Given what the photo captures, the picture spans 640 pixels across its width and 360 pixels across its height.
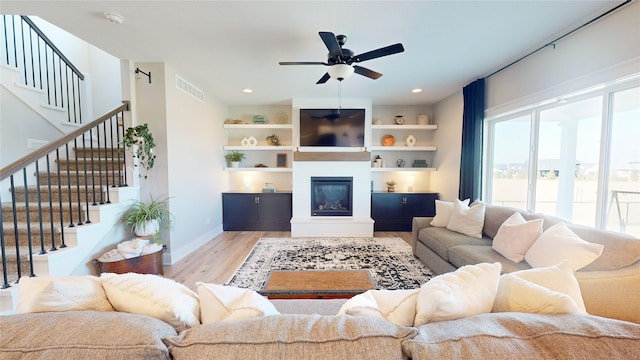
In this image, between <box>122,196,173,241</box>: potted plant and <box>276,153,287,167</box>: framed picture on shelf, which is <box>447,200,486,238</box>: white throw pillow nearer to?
<box>276,153,287,167</box>: framed picture on shelf

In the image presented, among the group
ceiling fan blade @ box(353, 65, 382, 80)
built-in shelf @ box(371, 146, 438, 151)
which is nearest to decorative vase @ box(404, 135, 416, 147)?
built-in shelf @ box(371, 146, 438, 151)

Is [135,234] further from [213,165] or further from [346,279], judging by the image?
[346,279]

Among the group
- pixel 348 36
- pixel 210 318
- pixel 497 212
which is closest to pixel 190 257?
pixel 210 318

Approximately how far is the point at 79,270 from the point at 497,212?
14.6 ft

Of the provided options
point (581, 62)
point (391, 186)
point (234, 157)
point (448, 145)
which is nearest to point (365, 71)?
point (581, 62)

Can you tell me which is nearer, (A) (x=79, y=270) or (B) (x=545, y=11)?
(B) (x=545, y=11)

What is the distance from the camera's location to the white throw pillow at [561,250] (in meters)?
1.65

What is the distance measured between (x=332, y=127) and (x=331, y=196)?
4.45 feet

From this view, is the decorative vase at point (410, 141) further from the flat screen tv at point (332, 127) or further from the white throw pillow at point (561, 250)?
the white throw pillow at point (561, 250)

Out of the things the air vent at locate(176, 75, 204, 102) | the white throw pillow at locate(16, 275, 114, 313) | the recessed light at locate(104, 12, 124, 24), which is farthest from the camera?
the air vent at locate(176, 75, 204, 102)

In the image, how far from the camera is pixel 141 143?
3.02 m

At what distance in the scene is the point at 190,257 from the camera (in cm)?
357

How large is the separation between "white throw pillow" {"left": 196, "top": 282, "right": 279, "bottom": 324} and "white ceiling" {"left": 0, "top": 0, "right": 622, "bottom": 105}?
213cm

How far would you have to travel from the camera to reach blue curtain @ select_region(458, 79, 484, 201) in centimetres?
369
